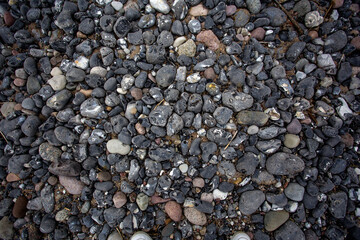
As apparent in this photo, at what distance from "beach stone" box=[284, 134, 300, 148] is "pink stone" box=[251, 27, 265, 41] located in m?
0.99

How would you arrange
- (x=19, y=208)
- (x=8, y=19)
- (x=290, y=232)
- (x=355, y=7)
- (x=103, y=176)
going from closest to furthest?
(x=290, y=232)
(x=103, y=176)
(x=19, y=208)
(x=355, y=7)
(x=8, y=19)

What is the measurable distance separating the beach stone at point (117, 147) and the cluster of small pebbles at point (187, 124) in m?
0.02

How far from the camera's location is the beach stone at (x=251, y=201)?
6.23 ft

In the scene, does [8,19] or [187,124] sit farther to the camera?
[8,19]

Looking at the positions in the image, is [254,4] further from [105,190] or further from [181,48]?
[105,190]

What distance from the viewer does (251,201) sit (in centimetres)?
190

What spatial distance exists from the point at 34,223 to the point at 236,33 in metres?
2.73

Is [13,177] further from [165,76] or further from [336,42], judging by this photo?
[336,42]

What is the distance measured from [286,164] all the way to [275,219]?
0.50 meters

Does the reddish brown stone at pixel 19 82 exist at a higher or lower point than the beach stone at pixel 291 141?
higher

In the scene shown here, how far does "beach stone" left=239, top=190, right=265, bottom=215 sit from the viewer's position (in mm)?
1900

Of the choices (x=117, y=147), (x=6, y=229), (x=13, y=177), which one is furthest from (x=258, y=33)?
(x=6, y=229)

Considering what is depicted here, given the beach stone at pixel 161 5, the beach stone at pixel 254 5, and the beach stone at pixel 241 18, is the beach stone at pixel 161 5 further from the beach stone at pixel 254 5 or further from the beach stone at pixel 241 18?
the beach stone at pixel 254 5

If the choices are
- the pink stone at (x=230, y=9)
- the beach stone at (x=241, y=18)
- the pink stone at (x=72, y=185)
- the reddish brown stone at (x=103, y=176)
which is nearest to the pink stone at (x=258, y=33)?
the beach stone at (x=241, y=18)
